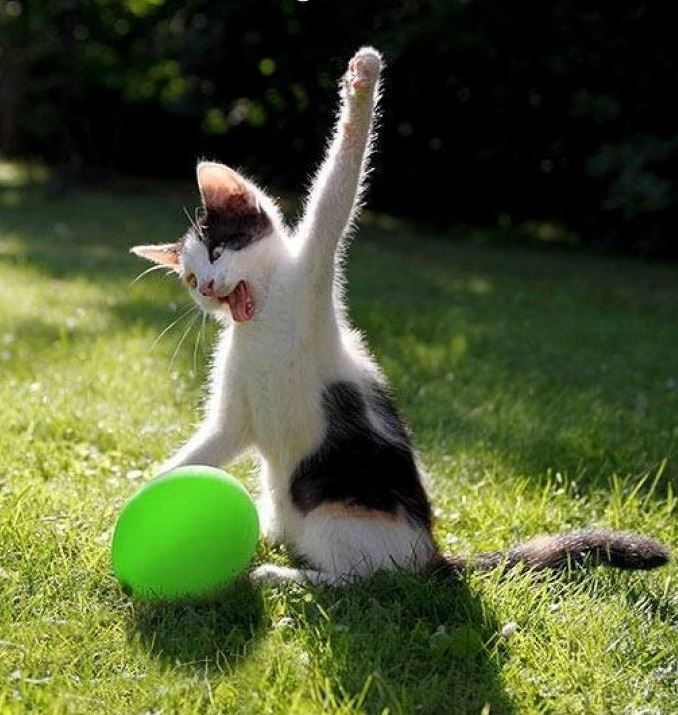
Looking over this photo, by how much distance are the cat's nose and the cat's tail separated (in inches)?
40.2

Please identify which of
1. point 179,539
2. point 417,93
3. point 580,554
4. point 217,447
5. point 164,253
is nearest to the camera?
point 179,539

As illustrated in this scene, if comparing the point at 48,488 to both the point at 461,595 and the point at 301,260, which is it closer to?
the point at 301,260

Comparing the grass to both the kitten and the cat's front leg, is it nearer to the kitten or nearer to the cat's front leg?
the kitten

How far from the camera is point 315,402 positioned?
3.13 meters

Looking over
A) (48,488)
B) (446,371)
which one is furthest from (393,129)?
(48,488)

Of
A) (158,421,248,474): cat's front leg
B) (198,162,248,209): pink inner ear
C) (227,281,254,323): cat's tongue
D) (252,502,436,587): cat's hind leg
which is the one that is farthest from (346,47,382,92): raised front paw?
(252,502,436,587): cat's hind leg

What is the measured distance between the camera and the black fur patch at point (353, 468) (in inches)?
123

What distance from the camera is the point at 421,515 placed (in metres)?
3.16

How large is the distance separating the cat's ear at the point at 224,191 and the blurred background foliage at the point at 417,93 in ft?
21.4

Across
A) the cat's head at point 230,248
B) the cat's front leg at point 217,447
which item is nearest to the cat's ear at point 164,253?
the cat's head at point 230,248

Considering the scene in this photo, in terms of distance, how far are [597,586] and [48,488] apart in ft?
5.88

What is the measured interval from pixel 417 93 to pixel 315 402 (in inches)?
368

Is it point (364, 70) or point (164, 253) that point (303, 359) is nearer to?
point (164, 253)

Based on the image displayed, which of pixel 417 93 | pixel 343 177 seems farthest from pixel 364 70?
pixel 417 93
